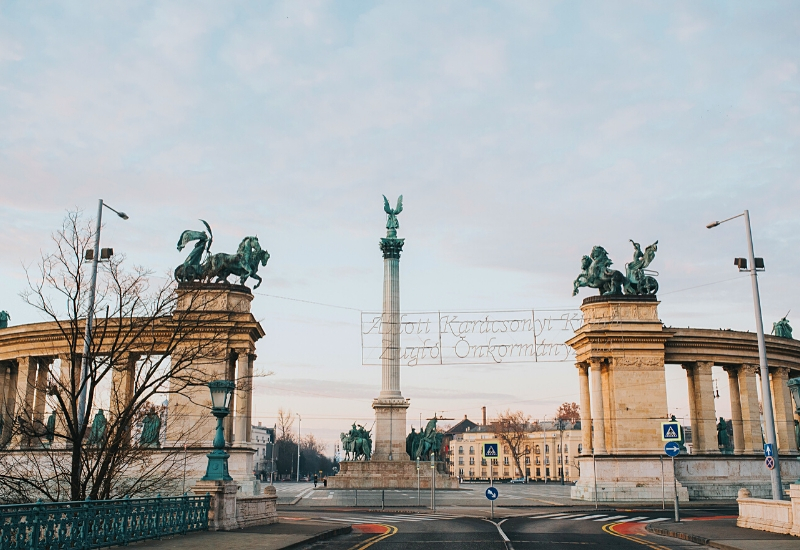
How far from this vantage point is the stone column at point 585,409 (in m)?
50.7

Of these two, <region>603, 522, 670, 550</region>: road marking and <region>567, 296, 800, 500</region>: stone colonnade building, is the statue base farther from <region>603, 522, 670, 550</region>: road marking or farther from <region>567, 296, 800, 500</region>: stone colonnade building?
<region>603, 522, 670, 550</region>: road marking

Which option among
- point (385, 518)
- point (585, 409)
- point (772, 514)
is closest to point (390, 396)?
point (585, 409)

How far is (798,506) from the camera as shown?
21.6 metres

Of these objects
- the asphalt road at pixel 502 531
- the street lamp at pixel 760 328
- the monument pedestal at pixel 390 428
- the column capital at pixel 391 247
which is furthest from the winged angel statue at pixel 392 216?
the street lamp at pixel 760 328

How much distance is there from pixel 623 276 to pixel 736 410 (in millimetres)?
12110

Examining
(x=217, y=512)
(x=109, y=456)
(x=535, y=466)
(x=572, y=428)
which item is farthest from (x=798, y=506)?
(x=535, y=466)

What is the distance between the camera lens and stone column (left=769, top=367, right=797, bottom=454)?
174 ft

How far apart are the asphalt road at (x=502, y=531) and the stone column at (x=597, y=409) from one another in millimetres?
11423

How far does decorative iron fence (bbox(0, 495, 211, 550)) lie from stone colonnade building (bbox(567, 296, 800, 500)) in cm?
3241

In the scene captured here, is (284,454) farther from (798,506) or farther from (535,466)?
(798,506)

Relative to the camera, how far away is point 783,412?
53750 mm

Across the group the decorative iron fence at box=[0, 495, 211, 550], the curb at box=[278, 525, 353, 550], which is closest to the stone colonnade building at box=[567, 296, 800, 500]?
the curb at box=[278, 525, 353, 550]

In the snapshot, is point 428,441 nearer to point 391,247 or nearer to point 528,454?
point 391,247

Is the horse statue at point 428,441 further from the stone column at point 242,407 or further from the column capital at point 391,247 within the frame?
the stone column at point 242,407
